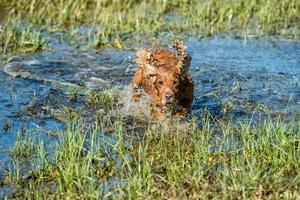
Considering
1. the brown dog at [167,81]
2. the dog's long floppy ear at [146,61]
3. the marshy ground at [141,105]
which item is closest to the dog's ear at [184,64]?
the brown dog at [167,81]

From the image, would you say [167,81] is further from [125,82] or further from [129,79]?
[129,79]

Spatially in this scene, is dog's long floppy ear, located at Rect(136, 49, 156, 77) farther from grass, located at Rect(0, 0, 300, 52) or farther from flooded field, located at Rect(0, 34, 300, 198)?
grass, located at Rect(0, 0, 300, 52)

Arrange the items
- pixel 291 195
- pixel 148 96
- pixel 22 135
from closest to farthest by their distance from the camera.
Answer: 1. pixel 291 195
2. pixel 22 135
3. pixel 148 96

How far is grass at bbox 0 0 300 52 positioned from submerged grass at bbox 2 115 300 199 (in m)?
4.53

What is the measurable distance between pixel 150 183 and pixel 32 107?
2799mm

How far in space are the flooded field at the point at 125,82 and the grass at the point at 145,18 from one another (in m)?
0.50

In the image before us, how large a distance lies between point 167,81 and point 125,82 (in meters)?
2.13

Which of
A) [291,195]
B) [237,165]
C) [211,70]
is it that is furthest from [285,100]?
[291,195]

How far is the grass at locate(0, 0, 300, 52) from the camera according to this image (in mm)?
10625

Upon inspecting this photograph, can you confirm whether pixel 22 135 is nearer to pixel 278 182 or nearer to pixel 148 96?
pixel 148 96

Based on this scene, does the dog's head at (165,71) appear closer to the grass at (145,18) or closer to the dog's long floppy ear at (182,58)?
the dog's long floppy ear at (182,58)

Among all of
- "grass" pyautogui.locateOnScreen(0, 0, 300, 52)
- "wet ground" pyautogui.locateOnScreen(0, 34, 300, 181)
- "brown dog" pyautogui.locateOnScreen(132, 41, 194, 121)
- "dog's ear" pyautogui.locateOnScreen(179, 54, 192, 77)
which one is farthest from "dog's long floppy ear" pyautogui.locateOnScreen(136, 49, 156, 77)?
"grass" pyautogui.locateOnScreen(0, 0, 300, 52)

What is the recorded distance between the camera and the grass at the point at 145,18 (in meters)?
10.6

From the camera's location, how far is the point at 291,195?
4504 mm
